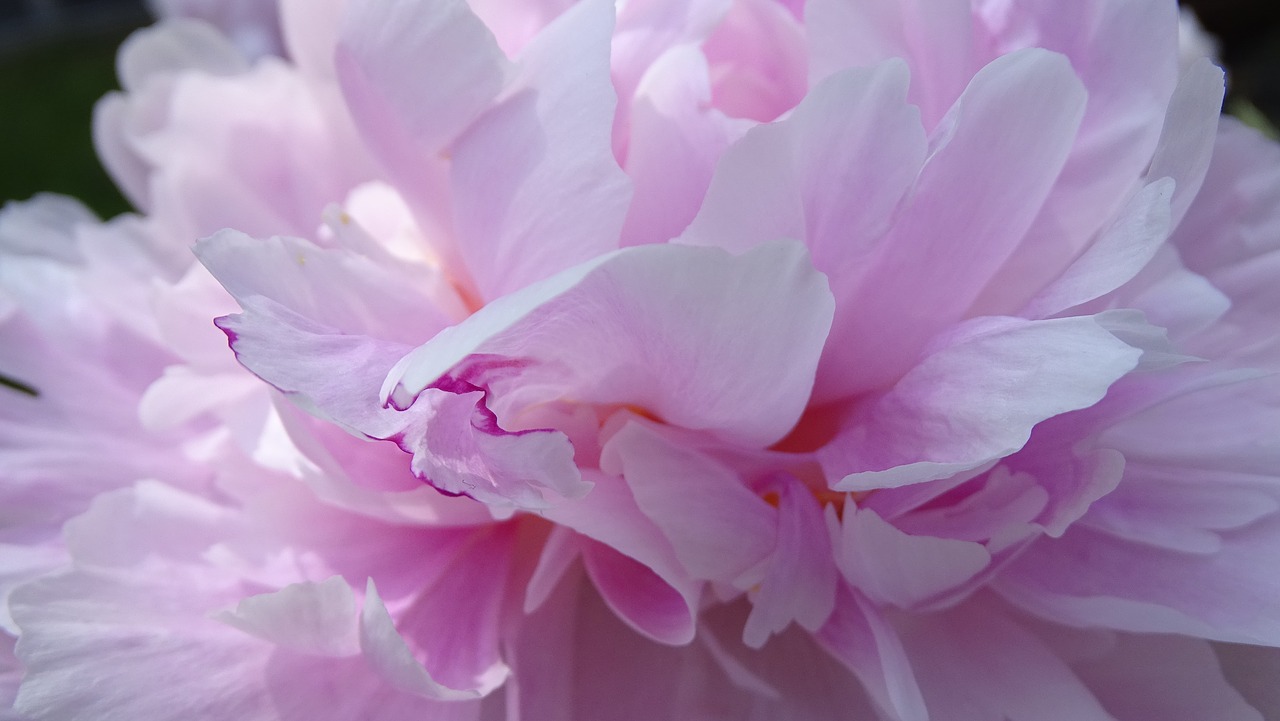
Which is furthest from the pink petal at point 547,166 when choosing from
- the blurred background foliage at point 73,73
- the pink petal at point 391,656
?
the blurred background foliage at point 73,73

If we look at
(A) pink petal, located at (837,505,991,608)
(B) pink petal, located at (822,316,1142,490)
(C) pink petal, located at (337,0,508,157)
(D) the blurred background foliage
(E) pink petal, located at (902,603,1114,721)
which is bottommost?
(D) the blurred background foliage

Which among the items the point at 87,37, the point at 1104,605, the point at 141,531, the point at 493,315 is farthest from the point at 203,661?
the point at 87,37

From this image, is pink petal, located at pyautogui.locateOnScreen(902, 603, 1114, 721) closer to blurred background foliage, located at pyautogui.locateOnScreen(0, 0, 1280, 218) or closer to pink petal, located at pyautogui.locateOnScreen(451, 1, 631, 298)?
pink petal, located at pyautogui.locateOnScreen(451, 1, 631, 298)

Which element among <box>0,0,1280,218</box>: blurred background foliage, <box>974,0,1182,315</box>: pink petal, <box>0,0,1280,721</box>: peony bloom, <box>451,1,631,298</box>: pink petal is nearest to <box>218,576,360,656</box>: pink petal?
<box>0,0,1280,721</box>: peony bloom

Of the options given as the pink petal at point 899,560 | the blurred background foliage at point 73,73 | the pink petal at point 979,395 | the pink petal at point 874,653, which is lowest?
the blurred background foliage at point 73,73

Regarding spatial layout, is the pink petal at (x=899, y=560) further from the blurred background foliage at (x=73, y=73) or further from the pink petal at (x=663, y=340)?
the blurred background foliage at (x=73, y=73)

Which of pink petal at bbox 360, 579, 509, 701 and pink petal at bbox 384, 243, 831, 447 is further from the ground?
pink petal at bbox 384, 243, 831, 447

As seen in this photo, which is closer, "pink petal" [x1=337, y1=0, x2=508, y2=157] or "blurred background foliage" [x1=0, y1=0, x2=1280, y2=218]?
"pink petal" [x1=337, y1=0, x2=508, y2=157]
